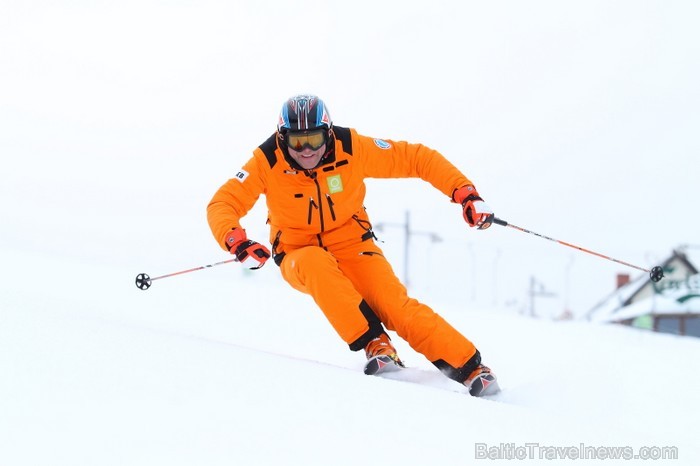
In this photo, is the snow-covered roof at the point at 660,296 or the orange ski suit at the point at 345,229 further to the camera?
the snow-covered roof at the point at 660,296

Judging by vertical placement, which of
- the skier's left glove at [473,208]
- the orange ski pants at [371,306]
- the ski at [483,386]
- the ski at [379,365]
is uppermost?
the skier's left glove at [473,208]

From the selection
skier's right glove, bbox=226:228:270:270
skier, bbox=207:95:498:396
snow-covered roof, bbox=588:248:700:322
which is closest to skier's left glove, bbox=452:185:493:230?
skier, bbox=207:95:498:396

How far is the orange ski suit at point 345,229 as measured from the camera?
3.84 m

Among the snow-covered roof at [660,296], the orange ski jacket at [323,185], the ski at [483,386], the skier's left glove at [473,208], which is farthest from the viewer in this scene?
the snow-covered roof at [660,296]

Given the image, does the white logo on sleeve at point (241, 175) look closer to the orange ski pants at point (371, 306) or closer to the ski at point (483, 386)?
the orange ski pants at point (371, 306)

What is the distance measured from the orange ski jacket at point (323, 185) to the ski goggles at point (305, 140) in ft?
0.36

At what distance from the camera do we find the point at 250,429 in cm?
183

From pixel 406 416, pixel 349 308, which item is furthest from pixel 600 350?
pixel 406 416

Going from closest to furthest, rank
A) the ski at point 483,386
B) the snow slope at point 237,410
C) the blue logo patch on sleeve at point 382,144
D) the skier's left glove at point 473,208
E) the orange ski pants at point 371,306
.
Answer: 1. the snow slope at point 237,410
2. the ski at point 483,386
3. the orange ski pants at point 371,306
4. the skier's left glove at point 473,208
5. the blue logo patch on sleeve at point 382,144

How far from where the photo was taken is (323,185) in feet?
13.8

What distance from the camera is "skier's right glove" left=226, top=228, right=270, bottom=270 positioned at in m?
3.84

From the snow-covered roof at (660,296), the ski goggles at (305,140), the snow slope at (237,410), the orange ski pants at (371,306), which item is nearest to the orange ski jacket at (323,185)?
the ski goggles at (305,140)

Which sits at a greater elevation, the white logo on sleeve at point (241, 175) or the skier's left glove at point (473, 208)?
the white logo on sleeve at point (241, 175)

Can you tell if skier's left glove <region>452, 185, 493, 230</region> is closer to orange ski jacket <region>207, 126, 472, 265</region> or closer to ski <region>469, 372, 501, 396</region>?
orange ski jacket <region>207, 126, 472, 265</region>
